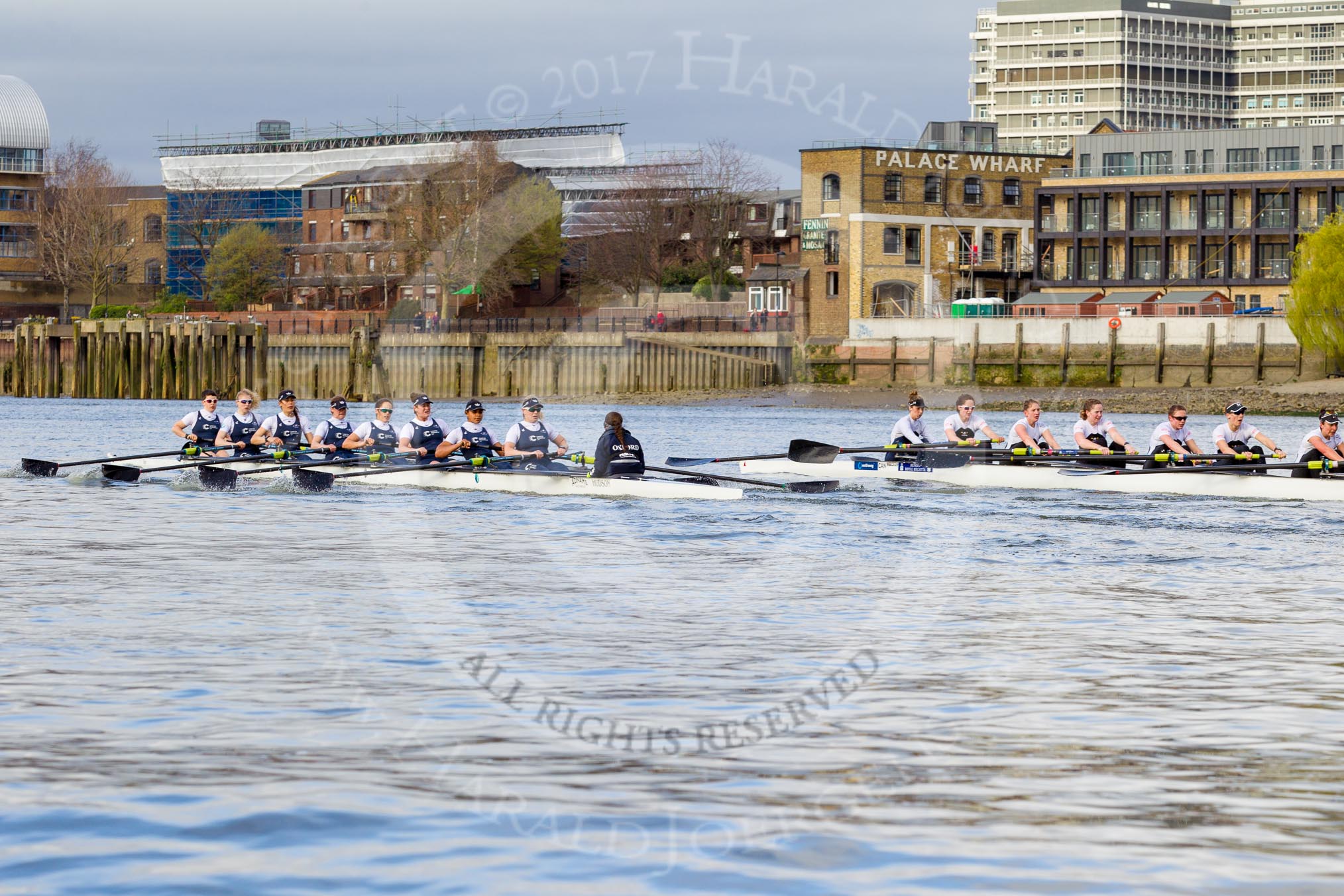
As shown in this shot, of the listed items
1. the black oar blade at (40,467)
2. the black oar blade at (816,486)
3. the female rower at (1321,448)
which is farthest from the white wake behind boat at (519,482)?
the female rower at (1321,448)

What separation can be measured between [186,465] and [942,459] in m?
13.2

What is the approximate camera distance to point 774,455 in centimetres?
3291

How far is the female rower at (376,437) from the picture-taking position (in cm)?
2995

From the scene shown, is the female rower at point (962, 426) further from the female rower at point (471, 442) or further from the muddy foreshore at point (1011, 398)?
the muddy foreshore at point (1011, 398)

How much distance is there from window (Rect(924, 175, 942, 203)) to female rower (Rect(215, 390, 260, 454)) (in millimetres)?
63704

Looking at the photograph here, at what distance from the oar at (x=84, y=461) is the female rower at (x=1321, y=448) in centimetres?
1825

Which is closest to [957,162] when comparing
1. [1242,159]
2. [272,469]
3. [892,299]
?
[892,299]

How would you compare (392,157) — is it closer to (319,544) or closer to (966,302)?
(966,302)

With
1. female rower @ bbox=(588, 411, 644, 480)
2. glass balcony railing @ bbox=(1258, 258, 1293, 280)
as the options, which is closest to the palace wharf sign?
glass balcony railing @ bbox=(1258, 258, 1293, 280)

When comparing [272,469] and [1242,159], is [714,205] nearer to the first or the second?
[1242,159]

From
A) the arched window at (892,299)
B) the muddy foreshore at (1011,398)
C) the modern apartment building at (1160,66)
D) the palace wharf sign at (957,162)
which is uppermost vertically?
the modern apartment building at (1160,66)

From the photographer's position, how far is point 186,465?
29984mm

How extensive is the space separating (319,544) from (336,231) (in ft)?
281

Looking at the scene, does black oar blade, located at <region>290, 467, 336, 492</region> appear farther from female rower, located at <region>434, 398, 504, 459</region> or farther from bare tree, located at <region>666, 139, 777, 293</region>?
bare tree, located at <region>666, 139, 777, 293</region>
